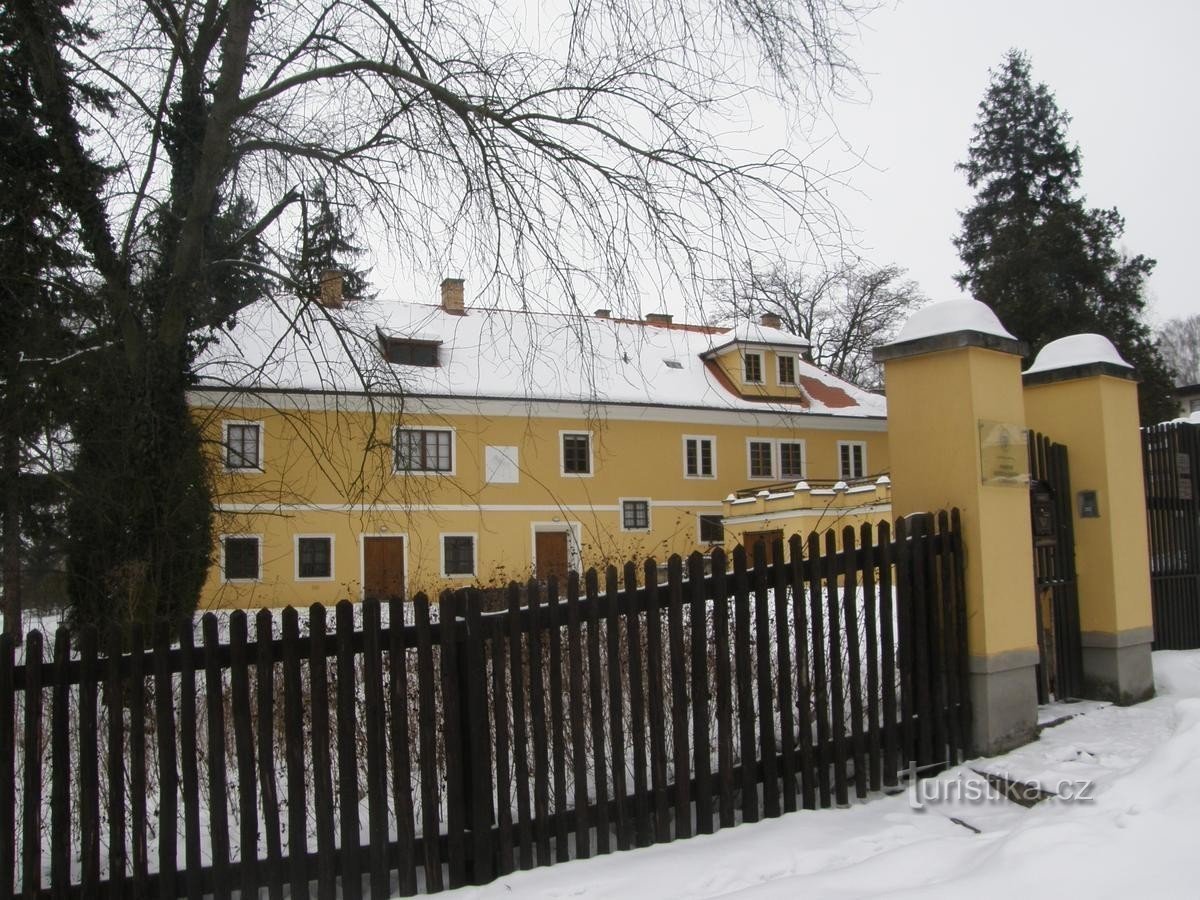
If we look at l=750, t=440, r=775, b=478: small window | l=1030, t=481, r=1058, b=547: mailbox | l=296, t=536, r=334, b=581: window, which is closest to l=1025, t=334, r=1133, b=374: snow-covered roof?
l=1030, t=481, r=1058, b=547: mailbox

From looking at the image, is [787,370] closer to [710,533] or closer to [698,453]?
[698,453]

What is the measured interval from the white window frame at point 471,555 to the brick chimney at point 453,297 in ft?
82.0

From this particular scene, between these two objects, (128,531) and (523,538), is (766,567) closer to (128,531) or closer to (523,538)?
(128,531)

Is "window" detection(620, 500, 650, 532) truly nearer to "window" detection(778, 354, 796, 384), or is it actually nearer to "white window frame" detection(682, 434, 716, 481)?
"white window frame" detection(682, 434, 716, 481)

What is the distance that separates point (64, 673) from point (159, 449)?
116 inches

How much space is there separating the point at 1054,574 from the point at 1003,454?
1685 millimetres

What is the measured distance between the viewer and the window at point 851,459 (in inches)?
1470

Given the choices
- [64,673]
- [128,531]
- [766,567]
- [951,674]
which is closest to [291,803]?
[64,673]

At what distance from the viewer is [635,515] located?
34.1 m

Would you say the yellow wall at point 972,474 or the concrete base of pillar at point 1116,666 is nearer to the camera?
the yellow wall at point 972,474

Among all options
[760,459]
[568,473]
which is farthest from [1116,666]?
[760,459]

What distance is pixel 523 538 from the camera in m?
32.1

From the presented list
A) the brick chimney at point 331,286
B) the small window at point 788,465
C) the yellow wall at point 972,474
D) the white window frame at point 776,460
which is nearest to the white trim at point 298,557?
the white window frame at point 776,460

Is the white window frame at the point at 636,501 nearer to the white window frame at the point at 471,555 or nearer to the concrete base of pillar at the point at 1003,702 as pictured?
the white window frame at the point at 471,555
